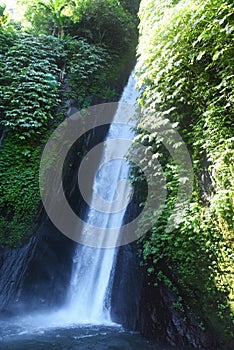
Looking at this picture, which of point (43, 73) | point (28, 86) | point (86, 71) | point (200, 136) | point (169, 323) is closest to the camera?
point (169, 323)

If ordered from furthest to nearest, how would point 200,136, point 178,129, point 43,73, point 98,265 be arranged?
point 43,73
point 98,265
point 178,129
point 200,136

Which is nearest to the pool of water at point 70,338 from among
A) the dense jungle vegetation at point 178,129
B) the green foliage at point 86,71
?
the dense jungle vegetation at point 178,129

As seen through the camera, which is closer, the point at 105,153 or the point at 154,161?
the point at 154,161

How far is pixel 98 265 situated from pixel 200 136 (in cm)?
471

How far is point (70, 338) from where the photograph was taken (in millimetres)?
4547

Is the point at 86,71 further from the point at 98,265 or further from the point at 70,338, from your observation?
the point at 70,338

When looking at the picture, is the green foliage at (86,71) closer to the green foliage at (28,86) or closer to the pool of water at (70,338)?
the green foliage at (28,86)

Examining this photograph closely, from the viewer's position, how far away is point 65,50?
33.4ft

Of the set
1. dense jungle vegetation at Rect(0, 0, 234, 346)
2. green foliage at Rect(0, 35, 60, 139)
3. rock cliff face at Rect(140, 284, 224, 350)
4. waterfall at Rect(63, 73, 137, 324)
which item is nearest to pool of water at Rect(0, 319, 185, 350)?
rock cliff face at Rect(140, 284, 224, 350)

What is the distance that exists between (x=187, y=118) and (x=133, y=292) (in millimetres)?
3987

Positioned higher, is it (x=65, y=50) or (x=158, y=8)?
(x=65, y=50)

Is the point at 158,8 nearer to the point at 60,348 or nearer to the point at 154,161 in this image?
the point at 154,161

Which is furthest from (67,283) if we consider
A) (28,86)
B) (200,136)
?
(28,86)

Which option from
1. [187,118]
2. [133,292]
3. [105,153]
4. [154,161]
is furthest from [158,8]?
[133,292]
